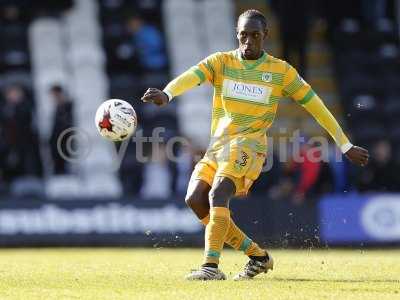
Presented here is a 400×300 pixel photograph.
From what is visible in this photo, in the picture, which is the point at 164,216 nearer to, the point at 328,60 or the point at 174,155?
the point at 174,155

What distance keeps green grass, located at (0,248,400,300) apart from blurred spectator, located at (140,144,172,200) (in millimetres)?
4870

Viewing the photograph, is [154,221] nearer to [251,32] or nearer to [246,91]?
[246,91]

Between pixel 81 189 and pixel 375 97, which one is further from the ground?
pixel 375 97

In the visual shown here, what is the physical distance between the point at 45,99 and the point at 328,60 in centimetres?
552

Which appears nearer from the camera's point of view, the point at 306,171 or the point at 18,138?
the point at 306,171

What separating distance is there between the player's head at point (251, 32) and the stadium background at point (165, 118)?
7.12 metres

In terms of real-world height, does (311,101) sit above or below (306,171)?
above

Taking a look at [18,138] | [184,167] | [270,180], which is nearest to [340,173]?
[270,180]

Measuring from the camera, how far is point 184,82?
32.9 feet

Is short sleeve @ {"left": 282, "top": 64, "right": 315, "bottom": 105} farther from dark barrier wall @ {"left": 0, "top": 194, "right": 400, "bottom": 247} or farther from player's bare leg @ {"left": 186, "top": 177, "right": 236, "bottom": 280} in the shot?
dark barrier wall @ {"left": 0, "top": 194, "right": 400, "bottom": 247}

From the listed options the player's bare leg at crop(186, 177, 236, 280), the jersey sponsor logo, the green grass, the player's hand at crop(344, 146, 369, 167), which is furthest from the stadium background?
the player's bare leg at crop(186, 177, 236, 280)

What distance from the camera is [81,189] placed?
19438 mm

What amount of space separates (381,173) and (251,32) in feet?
29.9

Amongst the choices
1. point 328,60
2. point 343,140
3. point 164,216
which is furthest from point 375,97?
point 343,140
